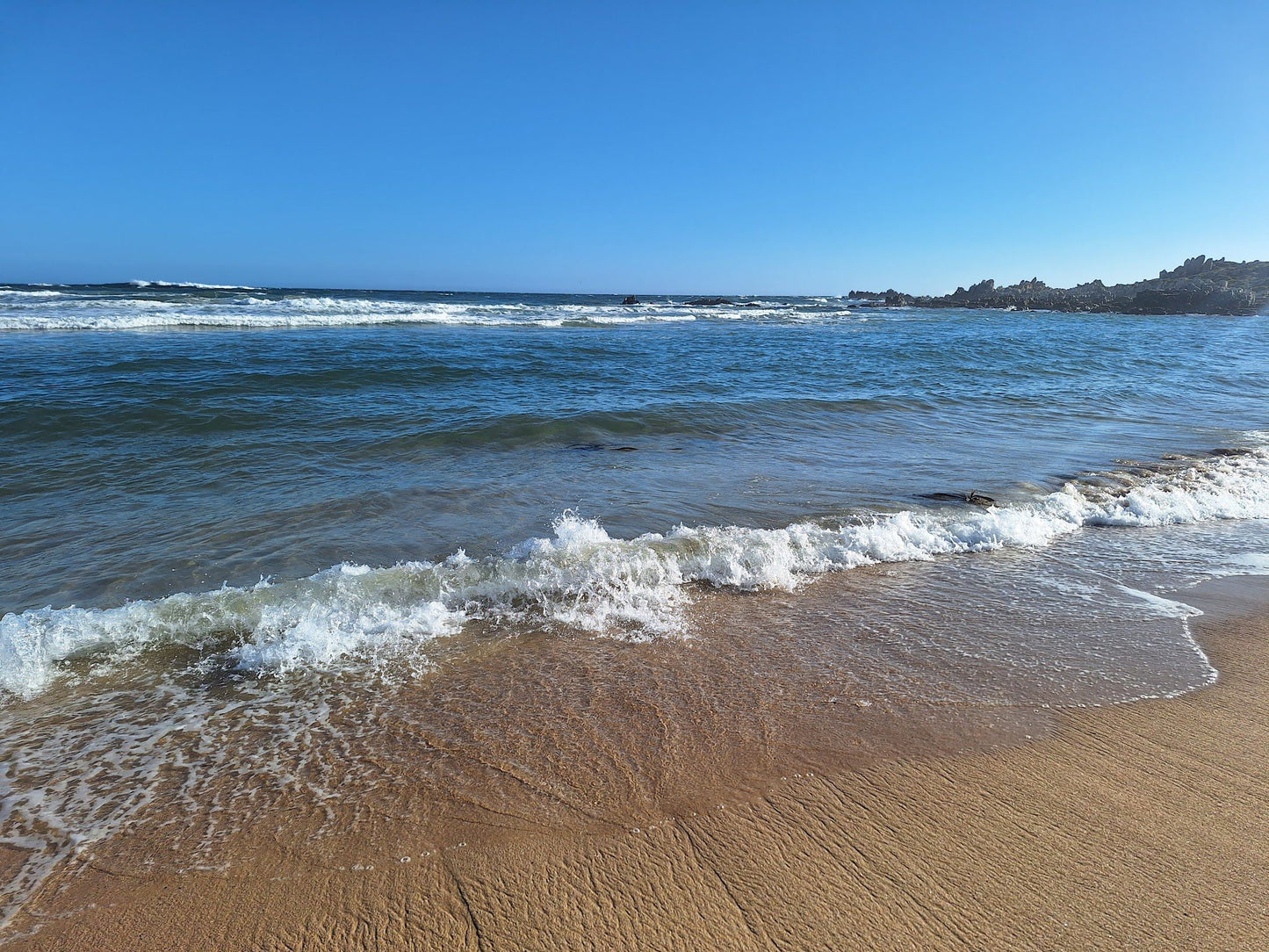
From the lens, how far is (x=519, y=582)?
4.32m

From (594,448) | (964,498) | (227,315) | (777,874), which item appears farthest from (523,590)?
(227,315)

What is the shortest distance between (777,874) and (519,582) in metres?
2.59

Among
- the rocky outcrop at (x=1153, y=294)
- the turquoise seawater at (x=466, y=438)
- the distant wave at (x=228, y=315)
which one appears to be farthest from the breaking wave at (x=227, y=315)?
the rocky outcrop at (x=1153, y=294)

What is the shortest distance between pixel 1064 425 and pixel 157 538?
12.3 m

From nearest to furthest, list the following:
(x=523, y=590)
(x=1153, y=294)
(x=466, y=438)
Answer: (x=523, y=590), (x=466, y=438), (x=1153, y=294)

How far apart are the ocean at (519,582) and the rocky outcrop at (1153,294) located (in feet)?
196

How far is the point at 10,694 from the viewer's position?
10.3 ft

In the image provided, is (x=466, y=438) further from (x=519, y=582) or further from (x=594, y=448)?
(x=519, y=582)

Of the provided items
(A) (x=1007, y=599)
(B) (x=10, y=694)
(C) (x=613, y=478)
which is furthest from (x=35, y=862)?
(C) (x=613, y=478)

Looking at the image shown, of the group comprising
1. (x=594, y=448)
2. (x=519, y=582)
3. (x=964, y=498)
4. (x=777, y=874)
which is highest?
(x=777, y=874)

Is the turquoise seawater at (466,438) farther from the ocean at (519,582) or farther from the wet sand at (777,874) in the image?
the wet sand at (777,874)

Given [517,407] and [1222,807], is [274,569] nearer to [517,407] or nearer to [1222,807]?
[1222,807]

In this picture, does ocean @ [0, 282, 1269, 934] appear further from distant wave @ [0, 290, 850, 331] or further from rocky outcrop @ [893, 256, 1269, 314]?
rocky outcrop @ [893, 256, 1269, 314]

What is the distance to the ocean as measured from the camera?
2.70 m
